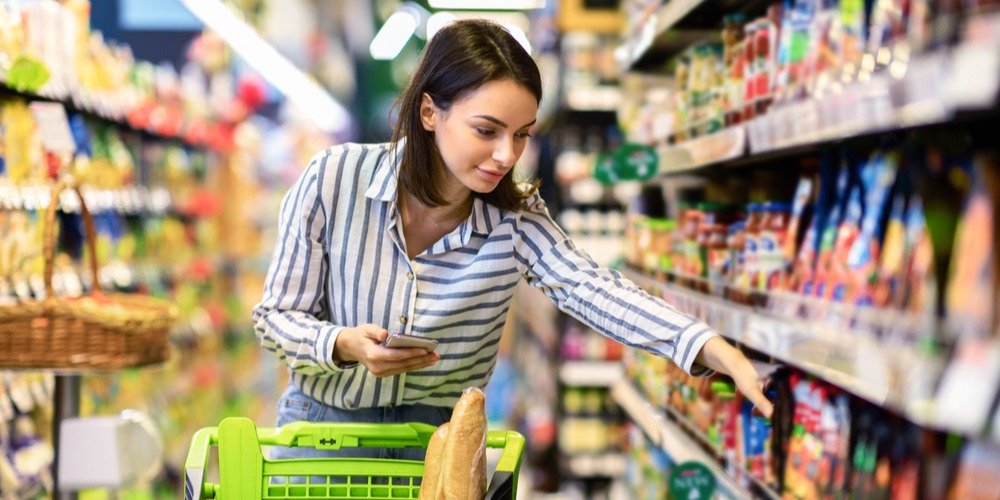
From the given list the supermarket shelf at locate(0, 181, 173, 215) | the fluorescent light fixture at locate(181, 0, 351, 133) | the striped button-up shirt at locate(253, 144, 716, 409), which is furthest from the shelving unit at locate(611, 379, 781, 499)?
the fluorescent light fixture at locate(181, 0, 351, 133)

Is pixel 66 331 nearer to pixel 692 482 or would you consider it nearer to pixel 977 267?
pixel 692 482

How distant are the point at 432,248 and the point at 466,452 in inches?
22.7

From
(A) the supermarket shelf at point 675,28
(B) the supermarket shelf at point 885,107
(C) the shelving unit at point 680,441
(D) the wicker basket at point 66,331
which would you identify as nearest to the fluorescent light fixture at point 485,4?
(A) the supermarket shelf at point 675,28

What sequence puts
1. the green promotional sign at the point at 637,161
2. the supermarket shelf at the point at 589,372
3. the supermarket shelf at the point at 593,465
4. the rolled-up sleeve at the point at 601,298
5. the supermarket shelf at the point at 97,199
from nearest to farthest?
the rolled-up sleeve at the point at 601,298
the green promotional sign at the point at 637,161
the supermarket shelf at the point at 97,199
the supermarket shelf at the point at 589,372
the supermarket shelf at the point at 593,465

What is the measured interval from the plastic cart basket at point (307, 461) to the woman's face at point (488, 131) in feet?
1.48

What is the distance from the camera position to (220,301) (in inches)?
266

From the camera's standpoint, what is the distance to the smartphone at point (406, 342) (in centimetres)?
168

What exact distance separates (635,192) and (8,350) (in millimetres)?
2284

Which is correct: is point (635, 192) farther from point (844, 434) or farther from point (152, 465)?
point (844, 434)

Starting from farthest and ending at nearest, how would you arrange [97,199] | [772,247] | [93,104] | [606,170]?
1. [97,199]
2. [93,104]
3. [606,170]
4. [772,247]

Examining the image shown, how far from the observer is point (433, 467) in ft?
5.30

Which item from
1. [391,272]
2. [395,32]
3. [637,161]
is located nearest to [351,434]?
[391,272]

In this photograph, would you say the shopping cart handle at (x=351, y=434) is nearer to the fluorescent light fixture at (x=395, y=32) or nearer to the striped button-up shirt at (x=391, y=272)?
the striped button-up shirt at (x=391, y=272)

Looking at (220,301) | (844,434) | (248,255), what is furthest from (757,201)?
(248,255)
